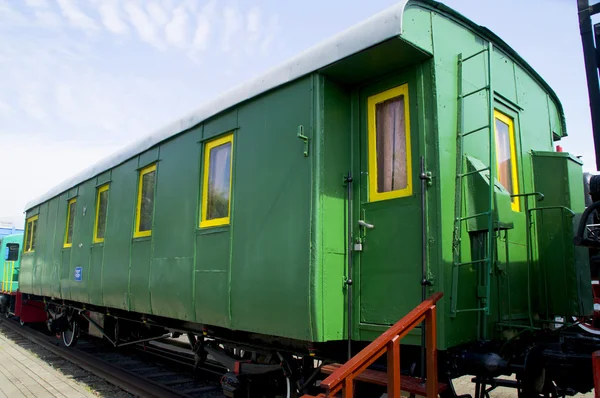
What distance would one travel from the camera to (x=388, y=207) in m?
3.65

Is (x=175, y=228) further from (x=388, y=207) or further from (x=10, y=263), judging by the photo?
(x=10, y=263)

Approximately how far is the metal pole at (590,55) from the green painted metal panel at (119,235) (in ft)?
18.4

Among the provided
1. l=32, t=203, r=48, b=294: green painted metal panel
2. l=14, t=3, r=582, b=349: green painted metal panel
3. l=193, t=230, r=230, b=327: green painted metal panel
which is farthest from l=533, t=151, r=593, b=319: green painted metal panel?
l=32, t=203, r=48, b=294: green painted metal panel

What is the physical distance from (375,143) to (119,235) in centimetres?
463

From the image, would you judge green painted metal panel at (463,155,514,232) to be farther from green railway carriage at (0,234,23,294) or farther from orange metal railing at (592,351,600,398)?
green railway carriage at (0,234,23,294)

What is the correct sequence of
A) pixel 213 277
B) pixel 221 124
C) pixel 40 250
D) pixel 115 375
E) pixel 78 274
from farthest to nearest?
1. pixel 40 250
2. pixel 78 274
3. pixel 115 375
4. pixel 221 124
5. pixel 213 277

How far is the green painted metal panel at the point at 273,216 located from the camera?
3764 mm

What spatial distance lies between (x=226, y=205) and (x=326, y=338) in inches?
70.3

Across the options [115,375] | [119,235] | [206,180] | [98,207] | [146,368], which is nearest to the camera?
[206,180]

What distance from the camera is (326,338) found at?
360 cm

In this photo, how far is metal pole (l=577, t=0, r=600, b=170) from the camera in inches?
116

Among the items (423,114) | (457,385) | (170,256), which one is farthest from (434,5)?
(457,385)

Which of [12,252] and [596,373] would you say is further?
[12,252]

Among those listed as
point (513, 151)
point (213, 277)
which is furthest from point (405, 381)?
point (513, 151)
